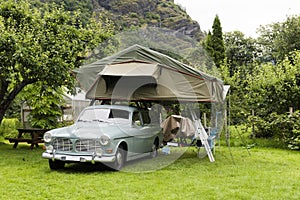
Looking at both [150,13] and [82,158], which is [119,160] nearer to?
[82,158]

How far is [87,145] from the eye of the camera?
706cm

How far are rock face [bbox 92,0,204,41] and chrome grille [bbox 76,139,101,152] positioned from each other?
58.3 m

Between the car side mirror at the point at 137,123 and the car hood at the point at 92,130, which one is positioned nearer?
the car hood at the point at 92,130

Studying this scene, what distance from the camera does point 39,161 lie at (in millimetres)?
8617

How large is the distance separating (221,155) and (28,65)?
20.1 ft

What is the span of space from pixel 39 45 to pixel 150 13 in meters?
69.8

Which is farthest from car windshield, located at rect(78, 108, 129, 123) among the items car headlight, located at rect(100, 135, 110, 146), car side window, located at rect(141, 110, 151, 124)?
car headlight, located at rect(100, 135, 110, 146)

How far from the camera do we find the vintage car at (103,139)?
6.99 metres

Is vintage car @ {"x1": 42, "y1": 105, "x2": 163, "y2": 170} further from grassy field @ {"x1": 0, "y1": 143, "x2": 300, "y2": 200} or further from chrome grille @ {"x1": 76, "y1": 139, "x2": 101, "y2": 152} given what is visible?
grassy field @ {"x1": 0, "y1": 143, "x2": 300, "y2": 200}

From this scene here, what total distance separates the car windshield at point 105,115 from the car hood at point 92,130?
0.71ft

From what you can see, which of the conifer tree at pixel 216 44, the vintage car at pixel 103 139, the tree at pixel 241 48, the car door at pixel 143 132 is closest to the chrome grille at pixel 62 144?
the vintage car at pixel 103 139

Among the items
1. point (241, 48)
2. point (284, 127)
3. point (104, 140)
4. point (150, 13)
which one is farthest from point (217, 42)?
point (150, 13)

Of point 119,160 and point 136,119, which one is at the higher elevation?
point 136,119

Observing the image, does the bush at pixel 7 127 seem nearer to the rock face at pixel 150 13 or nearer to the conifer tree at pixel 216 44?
the conifer tree at pixel 216 44
